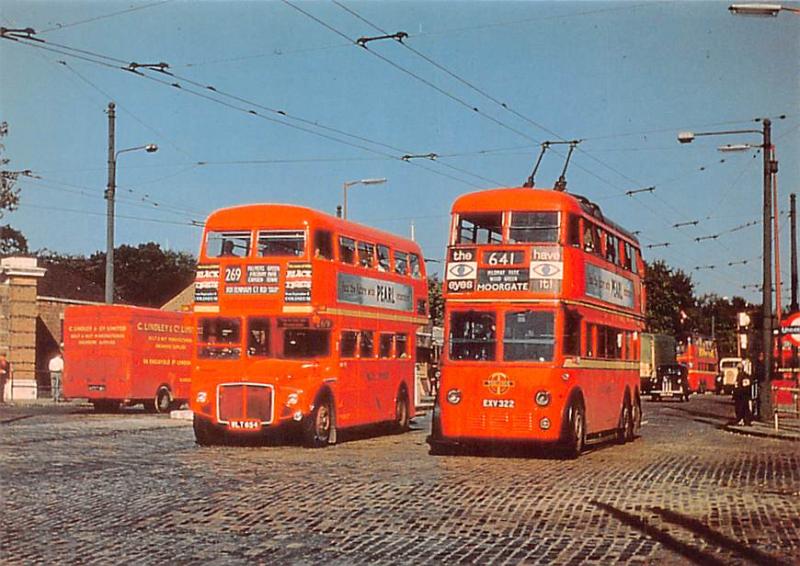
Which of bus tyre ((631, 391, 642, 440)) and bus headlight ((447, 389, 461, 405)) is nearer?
bus headlight ((447, 389, 461, 405))

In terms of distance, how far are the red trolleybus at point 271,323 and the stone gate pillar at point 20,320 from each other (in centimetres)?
2504

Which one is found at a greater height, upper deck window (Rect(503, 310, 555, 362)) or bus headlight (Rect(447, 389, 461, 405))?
upper deck window (Rect(503, 310, 555, 362))

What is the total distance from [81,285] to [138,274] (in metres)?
28.2

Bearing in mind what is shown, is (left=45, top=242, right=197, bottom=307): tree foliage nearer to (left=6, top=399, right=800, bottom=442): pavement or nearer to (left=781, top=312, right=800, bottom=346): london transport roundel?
(left=6, top=399, right=800, bottom=442): pavement

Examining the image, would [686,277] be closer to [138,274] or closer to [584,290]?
[138,274]

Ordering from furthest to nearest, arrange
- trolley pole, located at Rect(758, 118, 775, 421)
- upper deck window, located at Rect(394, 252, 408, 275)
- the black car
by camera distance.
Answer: the black car < trolley pole, located at Rect(758, 118, 775, 421) < upper deck window, located at Rect(394, 252, 408, 275)

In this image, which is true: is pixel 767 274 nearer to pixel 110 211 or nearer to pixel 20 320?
pixel 110 211

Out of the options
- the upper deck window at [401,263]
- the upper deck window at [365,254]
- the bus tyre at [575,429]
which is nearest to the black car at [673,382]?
the upper deck window at [401,263]

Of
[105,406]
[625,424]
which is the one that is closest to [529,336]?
[625,424]

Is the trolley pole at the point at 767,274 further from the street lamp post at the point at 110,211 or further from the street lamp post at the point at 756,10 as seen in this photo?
the street lamp post at the point at 110,211

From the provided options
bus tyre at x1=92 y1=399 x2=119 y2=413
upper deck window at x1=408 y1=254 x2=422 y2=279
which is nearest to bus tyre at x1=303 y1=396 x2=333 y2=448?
upper deck window at x1=408 y1=254 x2=422 y2=279

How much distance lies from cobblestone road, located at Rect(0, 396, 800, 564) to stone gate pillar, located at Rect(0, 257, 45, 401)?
81.6 ft

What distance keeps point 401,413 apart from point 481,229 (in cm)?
777

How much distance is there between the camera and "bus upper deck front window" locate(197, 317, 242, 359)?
21594mm
